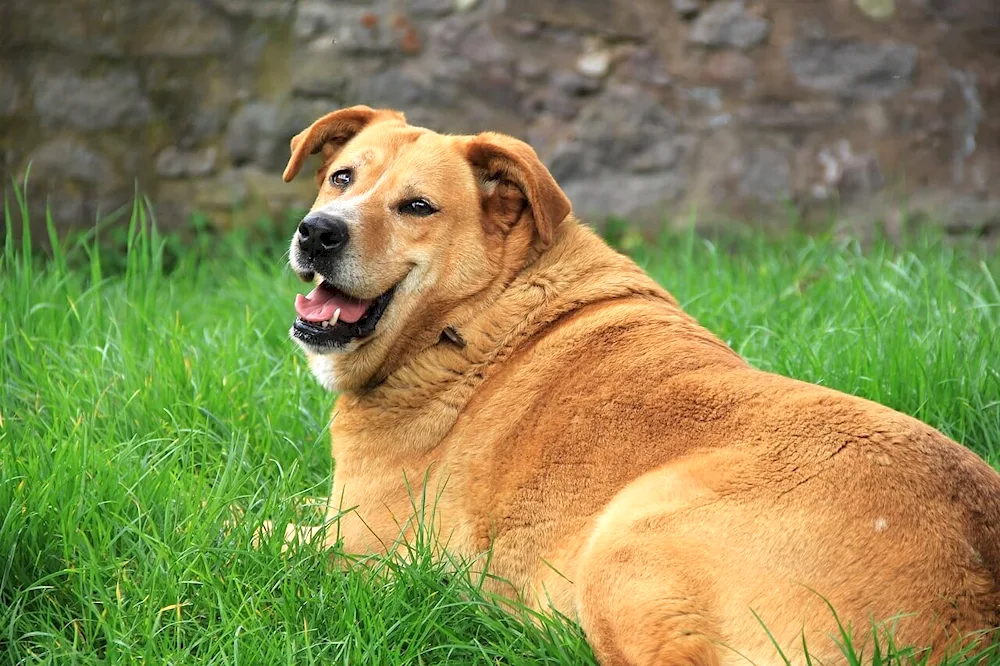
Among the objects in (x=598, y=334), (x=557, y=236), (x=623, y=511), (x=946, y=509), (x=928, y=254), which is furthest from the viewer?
(x=928, y=254)

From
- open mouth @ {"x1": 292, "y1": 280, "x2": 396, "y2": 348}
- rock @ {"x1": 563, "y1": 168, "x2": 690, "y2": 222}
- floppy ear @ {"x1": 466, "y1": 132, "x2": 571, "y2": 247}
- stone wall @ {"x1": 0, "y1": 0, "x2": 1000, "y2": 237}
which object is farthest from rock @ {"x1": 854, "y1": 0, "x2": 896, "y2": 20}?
open mouth @ {"x1": 292, "y1": 280, "x2": 396, "y2": 348}

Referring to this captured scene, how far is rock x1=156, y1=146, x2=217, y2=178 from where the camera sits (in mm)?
6863

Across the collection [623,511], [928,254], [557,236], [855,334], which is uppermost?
[557,236]

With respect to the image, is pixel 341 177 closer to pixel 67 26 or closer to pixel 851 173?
pixel 67 26

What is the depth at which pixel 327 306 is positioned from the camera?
343cm

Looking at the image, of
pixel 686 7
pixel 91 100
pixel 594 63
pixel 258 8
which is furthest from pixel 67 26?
pixel 686 7

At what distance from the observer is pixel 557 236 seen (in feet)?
11.4

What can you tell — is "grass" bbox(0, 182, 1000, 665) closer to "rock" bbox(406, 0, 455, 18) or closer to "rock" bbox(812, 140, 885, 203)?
"rock" bbox(812, 140, 885, 203)

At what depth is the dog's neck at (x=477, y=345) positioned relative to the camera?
3.29 meters

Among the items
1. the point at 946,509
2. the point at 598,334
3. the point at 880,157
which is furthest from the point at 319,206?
Result: the point at 880,157

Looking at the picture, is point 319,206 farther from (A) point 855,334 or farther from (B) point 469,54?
(B) point 469,54

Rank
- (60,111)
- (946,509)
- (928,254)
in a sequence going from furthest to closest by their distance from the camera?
(60,111), (928,254), (946,509)

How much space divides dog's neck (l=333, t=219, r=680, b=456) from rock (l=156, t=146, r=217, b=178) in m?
3.94

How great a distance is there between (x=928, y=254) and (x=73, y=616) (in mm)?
4705
